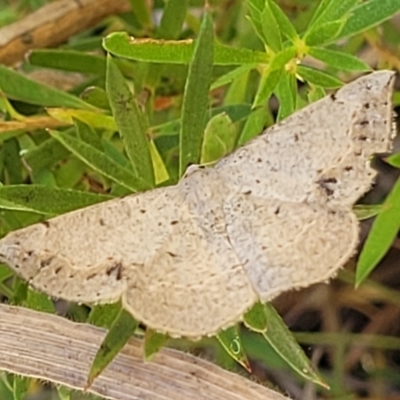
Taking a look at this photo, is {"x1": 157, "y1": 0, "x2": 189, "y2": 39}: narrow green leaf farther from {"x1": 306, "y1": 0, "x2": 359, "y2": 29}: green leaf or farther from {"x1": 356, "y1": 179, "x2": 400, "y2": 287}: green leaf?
{"x1": 356, "y1": 179, "x2": 400, "y2": 287}: green leaf

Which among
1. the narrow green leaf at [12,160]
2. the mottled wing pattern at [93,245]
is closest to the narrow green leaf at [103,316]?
the mottled wing pattern at [93,245]

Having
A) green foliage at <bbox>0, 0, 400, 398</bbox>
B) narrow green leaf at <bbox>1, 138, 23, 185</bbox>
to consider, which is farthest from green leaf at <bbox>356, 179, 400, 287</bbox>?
narrow green leaf at <bbox>1, 138, 23, 185</bbox>

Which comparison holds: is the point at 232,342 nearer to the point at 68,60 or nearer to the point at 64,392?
the point at 64,392

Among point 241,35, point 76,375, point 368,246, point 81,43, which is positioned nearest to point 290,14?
point 241,35

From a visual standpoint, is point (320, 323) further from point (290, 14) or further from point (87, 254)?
point (87, 254)

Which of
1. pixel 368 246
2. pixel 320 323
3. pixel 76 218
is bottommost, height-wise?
pixel 320 323

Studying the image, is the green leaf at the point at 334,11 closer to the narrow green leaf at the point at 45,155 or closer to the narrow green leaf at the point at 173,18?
the narrow green leaf at the point at 173,18
